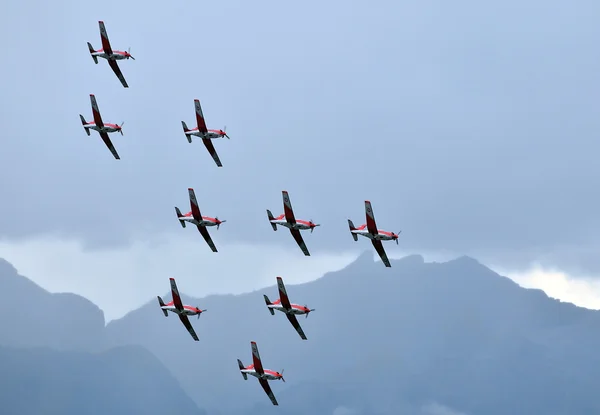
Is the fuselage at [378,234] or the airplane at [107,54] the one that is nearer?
the fuselage at [378,234]

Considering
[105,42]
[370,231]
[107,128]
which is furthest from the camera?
[107,128]

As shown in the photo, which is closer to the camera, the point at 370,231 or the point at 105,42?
the point at 370,231

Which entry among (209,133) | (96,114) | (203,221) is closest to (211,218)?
(203,221)

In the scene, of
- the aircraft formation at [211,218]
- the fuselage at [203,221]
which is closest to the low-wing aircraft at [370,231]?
the aircraft formation at [211,218]

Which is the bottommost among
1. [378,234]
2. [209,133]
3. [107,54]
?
[378,234]

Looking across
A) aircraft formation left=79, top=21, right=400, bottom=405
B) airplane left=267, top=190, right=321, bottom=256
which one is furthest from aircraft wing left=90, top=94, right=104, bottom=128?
airplane left=267, top=190, right=321, bottom=256

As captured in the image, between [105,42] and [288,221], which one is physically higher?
[105,42]

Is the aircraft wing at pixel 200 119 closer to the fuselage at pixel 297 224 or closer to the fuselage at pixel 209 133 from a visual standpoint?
the fuselage at pixel 209 133

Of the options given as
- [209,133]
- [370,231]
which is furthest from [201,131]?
[370,231]

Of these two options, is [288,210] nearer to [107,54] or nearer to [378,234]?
[378,234]

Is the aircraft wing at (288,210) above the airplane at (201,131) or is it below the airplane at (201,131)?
below

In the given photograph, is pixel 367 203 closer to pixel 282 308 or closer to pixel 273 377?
pixel 282 308

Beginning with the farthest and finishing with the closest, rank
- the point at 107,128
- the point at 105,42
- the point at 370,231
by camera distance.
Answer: the point at 107,128
the point at 105,42
the point at 370,231

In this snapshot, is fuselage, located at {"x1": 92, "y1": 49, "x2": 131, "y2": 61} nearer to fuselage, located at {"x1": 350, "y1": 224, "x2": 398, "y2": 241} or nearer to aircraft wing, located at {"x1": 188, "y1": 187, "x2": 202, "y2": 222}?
aircraft wing, located at {"x1": 188, "y1": 187, "x2": 202, "y2": 222}
